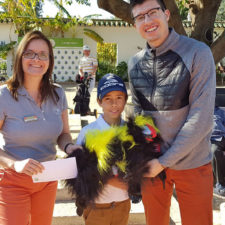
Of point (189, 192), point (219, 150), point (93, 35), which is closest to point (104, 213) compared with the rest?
point (189, 192)

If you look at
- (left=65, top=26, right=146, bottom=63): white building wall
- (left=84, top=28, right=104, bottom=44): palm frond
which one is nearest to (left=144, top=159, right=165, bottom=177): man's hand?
(left=84, top=28, right=104, bottom=44): palm frond

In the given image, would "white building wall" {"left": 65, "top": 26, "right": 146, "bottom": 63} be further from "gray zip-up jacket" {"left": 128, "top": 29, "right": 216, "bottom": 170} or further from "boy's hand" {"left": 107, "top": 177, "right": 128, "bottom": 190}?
"boy's hand" {"left": 107, "top": 177, "right": 128, "bottom": 190}

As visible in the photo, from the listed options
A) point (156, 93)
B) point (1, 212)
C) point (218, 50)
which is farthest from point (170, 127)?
point (218, 50)

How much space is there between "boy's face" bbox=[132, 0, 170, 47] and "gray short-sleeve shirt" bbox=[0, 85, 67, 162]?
Answer: 89 cm

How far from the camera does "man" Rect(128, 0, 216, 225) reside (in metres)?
1.77

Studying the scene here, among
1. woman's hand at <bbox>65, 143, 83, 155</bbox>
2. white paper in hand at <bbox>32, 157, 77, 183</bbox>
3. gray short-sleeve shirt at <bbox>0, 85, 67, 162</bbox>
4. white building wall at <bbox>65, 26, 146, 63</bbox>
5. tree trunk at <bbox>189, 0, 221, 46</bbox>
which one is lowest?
white paper in hand at <bbox>32, 157, 77, 183</bbox>

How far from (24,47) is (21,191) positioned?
1001 millimetres

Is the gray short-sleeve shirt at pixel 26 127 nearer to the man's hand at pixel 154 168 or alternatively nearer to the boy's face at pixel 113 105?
the boy's face at pixel 113 105

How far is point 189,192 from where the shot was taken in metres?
1.94

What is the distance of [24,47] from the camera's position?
207 centimetres

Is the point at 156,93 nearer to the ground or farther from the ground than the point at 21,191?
farther from the ground

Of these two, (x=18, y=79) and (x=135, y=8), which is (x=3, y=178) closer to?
(x=18, y=79)

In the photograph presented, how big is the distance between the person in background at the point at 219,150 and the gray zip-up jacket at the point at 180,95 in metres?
2.03

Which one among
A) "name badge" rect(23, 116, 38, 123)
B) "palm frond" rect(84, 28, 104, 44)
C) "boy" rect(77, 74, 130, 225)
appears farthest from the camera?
"palm frond" rect(84, 28, 104, 44)
